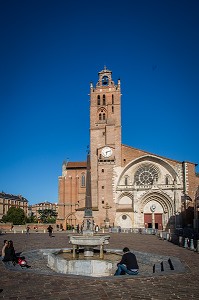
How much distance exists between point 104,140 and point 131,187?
932 cm

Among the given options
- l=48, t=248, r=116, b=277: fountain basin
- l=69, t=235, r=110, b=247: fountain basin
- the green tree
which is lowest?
the green tree

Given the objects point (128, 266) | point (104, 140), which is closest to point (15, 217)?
point (104, 140)

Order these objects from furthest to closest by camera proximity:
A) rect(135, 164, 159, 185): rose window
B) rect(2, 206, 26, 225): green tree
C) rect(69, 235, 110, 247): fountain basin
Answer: rect(2, 206, 26, 225): green tree < rect(135, 164, 159, 185): rose window < rect(69, 235, 110, 247): fountain basin

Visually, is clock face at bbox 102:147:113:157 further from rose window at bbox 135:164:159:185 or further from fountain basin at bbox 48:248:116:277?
fountain basin at bbox 48:248:116:277

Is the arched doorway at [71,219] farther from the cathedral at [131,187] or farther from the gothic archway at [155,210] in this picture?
the gothic archway at [155,210]

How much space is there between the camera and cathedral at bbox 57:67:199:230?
149 ft

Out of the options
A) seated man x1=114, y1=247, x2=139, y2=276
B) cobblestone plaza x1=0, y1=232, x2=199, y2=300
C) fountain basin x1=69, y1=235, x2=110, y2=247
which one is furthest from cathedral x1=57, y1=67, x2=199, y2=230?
cobblestone plaza x1=0, y1=232, x2=199, y2=300

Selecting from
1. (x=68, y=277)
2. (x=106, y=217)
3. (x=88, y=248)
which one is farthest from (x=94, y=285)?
(x=106, y=217)

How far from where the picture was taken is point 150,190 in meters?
46.3

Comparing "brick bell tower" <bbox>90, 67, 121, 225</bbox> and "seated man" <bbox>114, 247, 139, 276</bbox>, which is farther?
"brick bell tower" <bbox>90, 67, 121, 225</bbox>

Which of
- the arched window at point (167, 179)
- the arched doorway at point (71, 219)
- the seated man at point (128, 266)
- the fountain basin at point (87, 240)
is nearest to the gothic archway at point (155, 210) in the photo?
the arched window at point (167, 179)

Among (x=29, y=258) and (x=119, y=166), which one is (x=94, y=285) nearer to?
(x=29, y=258)

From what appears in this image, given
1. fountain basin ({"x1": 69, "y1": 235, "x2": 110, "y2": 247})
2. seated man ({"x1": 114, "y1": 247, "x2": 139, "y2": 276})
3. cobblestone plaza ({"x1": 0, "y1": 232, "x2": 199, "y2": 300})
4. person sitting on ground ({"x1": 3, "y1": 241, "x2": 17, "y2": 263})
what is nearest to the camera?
cobblestone plaza ({"x1": 0, "y1": 232, "x2": 199, "y2": 300})

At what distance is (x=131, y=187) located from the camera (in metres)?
47.3
